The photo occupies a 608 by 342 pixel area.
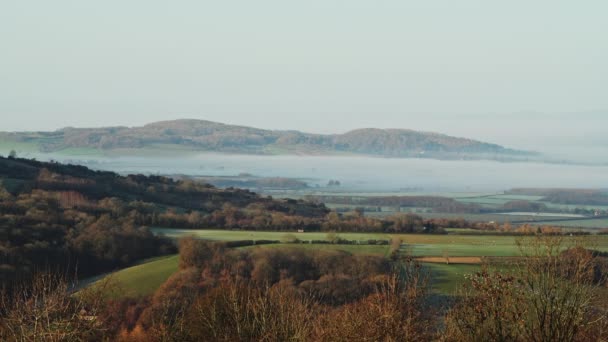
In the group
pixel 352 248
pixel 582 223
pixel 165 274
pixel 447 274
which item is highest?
pixel 352 248

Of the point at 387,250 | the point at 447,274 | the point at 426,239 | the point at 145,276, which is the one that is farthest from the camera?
the point at 426,239

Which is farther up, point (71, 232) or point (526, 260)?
point (526, 260)

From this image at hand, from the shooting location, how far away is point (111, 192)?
9719 centimetres

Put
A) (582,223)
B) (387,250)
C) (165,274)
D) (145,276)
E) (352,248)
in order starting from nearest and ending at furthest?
(145,276) → (165,274) → (387,250) → (352,248) → (582,223)

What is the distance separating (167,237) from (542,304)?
51.0 metres

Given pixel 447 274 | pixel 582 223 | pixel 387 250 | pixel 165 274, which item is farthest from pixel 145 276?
pixel 582 223

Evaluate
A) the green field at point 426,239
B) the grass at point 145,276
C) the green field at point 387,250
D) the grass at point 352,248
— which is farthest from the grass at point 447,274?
the grass at point 145,276

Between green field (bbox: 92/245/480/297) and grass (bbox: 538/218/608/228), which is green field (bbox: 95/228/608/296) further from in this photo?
grass (bbox: 538/218/608/228)

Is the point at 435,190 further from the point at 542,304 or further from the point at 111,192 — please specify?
the point at 542,304

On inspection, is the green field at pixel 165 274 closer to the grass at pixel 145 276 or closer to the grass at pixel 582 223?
the grass at pixel 145 276

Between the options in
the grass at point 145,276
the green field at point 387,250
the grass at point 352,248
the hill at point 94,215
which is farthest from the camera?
the hill at point 94,215

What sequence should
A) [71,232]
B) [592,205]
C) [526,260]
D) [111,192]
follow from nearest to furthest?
1. [526,260]
2. [71,232]
3. [111,192]
4. [592,205]

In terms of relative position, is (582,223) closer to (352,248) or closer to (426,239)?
(426,239)

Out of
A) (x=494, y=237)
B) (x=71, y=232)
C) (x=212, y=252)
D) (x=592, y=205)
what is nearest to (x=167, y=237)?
(x=71, y=232)
